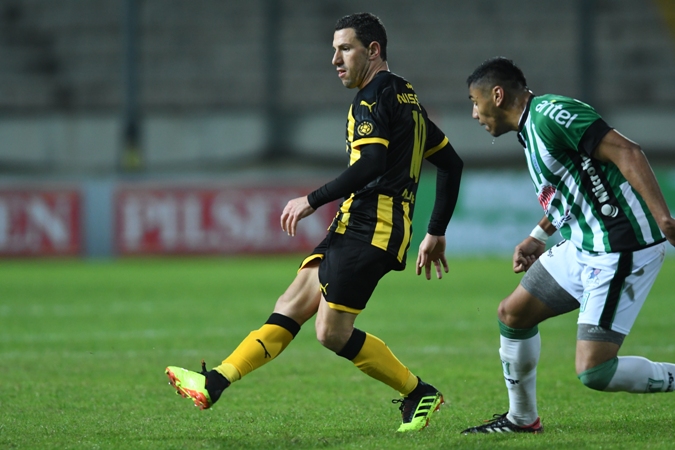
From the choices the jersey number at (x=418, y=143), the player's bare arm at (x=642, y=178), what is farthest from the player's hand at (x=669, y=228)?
the jersey number at (x=418, y=143)

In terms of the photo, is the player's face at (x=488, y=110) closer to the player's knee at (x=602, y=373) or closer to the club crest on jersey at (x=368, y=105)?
the club crest on jersey at (x=368, y=105)

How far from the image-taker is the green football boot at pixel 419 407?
4762 millimetres

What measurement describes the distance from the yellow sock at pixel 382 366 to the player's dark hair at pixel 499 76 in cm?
140

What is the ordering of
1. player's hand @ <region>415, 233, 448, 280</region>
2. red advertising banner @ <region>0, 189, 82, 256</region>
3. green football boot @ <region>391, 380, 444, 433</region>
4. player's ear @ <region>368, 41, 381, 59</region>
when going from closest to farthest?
player's ear @ <region>368, 41, 381, 59</region>
green football boot @ <region>391, 380, 444, 433</region>
player's hand @ <region>415, 233, 448, 280</region>
red advertising banner @ <region>0, 189, 82, 256</region>

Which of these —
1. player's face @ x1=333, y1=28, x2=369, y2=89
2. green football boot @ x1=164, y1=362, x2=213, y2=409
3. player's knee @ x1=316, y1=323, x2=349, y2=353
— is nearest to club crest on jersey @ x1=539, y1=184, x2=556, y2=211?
player's face @ x1=333, y1=28, x2=369, y2=89

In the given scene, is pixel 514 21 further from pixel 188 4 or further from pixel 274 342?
pixel 274 342

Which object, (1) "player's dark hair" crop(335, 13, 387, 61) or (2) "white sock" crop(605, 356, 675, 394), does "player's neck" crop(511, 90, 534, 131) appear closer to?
(1) "player's dark hair" crop(335, 13, 387, 61)

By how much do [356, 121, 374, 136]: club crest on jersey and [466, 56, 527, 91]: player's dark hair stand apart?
53 centimetres

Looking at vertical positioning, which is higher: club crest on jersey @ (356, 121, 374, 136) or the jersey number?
club crest on jersey @ (356, 121, 374, 136)

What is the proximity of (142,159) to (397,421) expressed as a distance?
1912 centimetres

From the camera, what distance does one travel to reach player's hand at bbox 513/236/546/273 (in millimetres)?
4809

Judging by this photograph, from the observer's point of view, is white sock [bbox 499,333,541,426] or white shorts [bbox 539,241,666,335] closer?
white shorts [bbox 539,241,666,335]

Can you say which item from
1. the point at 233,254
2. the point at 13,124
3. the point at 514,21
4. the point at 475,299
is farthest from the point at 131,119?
the point at 475,299

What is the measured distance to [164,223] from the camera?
58.9ft
